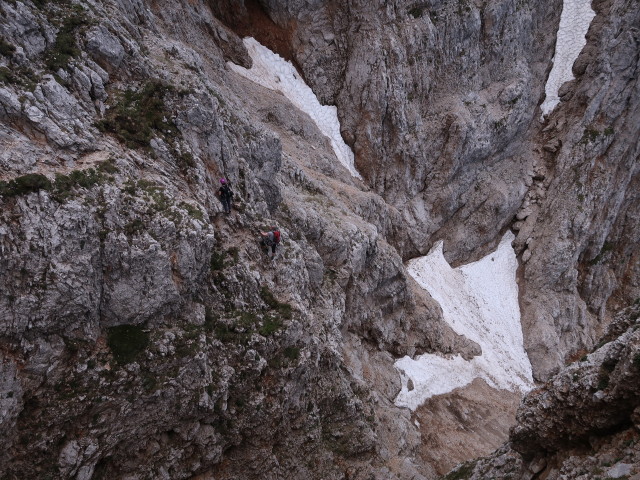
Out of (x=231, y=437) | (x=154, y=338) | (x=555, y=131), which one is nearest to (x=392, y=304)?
(x=231, y=437)

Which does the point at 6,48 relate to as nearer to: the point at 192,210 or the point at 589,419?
the point at 192,210

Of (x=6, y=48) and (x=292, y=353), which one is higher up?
(x=6, y=48)

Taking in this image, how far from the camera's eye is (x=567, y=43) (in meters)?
43.8

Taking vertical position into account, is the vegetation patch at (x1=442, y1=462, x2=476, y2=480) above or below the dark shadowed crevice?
below

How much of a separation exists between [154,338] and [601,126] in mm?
44881

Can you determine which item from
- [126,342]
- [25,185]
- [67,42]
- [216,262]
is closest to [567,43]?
[216,262]

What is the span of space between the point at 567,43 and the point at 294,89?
3116 centimetres

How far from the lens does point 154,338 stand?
44.7ft

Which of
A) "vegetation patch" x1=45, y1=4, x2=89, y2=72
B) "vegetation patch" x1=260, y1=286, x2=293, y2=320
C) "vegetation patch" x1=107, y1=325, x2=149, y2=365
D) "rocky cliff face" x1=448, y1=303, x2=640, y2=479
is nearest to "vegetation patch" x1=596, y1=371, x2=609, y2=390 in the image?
"rocky cliff face" x1=448, y1=303, x2=640, y2=479

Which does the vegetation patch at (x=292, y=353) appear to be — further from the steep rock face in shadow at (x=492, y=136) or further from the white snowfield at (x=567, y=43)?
the white snowfield at (x=567, y=43)

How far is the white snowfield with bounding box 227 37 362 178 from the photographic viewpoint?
118ft

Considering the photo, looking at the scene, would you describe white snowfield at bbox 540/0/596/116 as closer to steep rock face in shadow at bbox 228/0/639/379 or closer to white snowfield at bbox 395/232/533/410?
steep rock face in shadow at bbox 228/0/639/379

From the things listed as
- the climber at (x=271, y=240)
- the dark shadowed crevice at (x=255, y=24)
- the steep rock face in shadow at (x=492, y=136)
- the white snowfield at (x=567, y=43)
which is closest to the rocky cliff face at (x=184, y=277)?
the dark shadowed crevice at (x=255, y=24)

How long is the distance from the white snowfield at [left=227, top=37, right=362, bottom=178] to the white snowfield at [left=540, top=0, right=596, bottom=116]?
23765 mm
